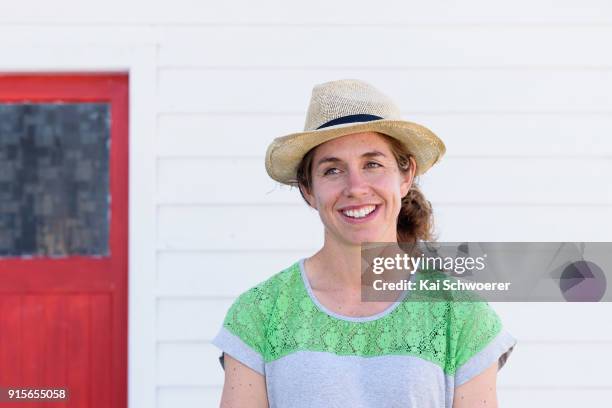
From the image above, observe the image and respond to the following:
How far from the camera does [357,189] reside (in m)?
2.10

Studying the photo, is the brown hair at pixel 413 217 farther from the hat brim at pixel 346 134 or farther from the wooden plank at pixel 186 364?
the wooden plank at pixel 186 364

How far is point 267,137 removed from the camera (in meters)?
3.58

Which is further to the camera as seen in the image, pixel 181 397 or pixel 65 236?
pixel 65 236

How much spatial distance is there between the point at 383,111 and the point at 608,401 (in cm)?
202

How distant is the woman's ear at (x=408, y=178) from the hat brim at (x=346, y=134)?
22 mm

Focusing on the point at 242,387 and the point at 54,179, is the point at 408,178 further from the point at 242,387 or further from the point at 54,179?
the point at 54,179

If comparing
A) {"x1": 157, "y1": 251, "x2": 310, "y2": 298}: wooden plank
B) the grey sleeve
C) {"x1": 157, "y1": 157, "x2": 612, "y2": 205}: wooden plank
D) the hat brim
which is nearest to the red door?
{"x1": 157, "y1": 251, "x2": 310, "y2": 298}: wooden plank

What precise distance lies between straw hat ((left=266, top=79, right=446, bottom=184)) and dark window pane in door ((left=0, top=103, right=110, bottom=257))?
1544 mm

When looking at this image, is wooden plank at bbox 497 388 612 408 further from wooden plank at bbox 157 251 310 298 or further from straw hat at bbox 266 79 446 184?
straw hat at bbox 266 79 446 184

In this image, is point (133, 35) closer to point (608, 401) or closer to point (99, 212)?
point (99, 212)

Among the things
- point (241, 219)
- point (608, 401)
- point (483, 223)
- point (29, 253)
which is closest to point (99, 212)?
point (29, 253)

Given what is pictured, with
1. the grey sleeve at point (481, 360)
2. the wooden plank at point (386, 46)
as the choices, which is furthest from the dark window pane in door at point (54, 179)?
the grey sleeve at point (481, 360)

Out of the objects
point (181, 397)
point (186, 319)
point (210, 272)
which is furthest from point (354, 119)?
A: point (181, 397)

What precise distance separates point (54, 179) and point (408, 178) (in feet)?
6.33
